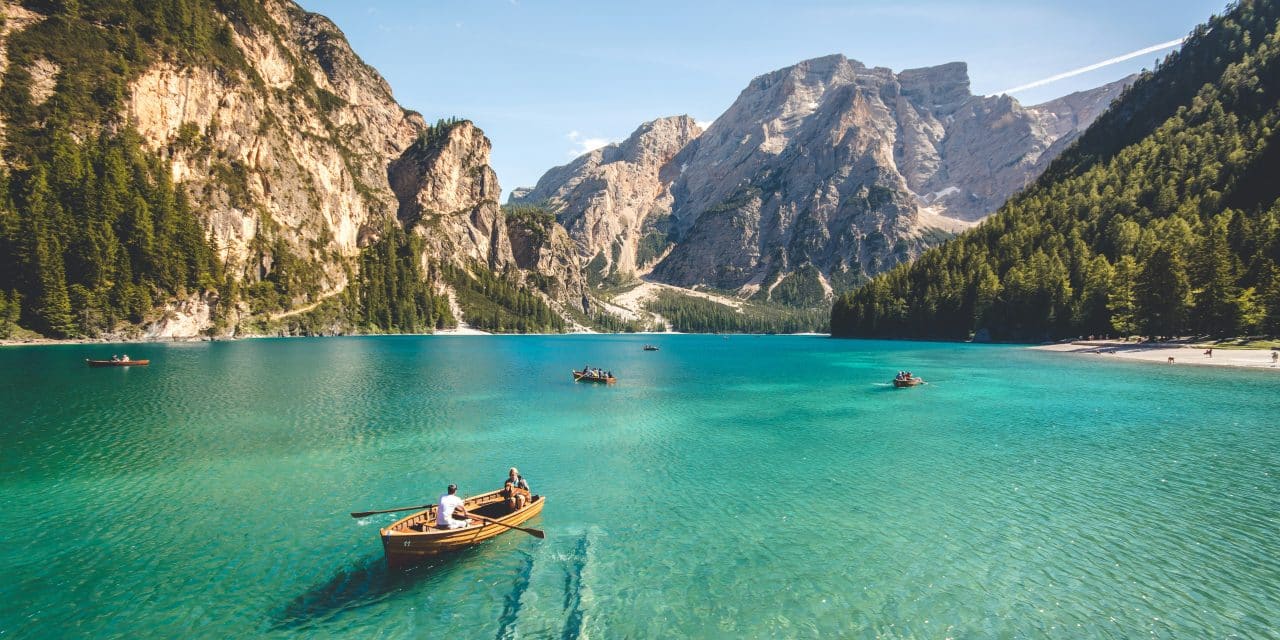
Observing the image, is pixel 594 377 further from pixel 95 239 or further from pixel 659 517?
pixel 95 239

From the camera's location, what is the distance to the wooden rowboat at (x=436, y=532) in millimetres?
20688

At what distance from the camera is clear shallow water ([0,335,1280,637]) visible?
17688mm

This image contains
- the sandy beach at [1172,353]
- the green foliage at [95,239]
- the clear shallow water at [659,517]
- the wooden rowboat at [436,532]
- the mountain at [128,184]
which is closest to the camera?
the clear shallow water at [659,517]

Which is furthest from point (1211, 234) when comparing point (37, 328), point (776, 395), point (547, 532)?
point (37, 328)

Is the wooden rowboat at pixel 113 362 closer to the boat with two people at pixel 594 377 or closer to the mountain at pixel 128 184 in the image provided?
the mountain at pixel 128 184

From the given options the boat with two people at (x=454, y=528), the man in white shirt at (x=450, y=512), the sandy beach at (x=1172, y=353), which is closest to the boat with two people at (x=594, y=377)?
the boat with two people at (x=454, y=528)

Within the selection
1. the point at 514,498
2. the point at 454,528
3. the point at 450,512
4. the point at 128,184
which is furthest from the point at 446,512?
the point at 128,184

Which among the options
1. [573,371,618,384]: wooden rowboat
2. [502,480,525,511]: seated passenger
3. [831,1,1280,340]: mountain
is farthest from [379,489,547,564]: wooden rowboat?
[831,1,1280,340]: mountain

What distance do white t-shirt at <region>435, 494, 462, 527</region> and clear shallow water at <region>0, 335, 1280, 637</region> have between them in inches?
65.7

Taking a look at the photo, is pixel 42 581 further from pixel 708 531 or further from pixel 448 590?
pixel 708 531

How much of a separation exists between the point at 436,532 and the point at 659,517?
10965 mm

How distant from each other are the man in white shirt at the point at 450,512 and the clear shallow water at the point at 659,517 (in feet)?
4.81

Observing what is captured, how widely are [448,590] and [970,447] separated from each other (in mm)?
38258

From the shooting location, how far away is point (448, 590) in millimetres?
19641
